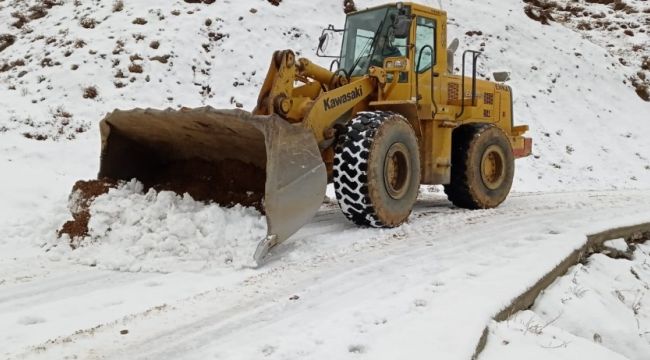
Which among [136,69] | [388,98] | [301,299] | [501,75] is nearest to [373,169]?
[388,98]

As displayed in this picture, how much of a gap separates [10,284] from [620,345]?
4568mm

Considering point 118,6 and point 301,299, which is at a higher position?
point 118,6

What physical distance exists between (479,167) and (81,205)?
488 cm

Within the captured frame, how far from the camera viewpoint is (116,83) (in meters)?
12.8

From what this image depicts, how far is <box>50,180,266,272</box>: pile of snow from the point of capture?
4641 millimetres

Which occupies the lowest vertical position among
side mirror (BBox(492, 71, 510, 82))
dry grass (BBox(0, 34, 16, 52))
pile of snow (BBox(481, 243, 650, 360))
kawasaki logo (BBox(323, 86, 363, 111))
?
pile of snow (BBox(481, 243, 650, 360))

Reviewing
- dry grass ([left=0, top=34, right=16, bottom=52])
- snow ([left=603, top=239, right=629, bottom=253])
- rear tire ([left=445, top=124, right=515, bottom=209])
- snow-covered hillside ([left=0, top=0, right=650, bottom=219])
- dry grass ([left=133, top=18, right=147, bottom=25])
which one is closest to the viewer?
snow ([left=603, top=239, right=629, bottom=253])

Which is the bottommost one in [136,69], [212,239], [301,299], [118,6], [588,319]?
[588,319]

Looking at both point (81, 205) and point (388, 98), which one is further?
point (388, 98)

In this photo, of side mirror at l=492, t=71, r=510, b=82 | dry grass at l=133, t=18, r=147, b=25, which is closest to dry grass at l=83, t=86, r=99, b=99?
dry grass at l=133, t=18, r=147, b=25

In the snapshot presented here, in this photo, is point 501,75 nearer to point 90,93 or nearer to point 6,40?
point 90,93

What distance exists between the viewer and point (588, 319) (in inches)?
178

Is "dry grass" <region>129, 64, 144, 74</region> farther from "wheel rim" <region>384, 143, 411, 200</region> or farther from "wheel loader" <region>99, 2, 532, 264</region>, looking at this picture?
"wheel rim" <region>384, 143, 411, 200</region>

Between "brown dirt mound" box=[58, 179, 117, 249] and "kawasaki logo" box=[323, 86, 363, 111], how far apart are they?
2.19m
